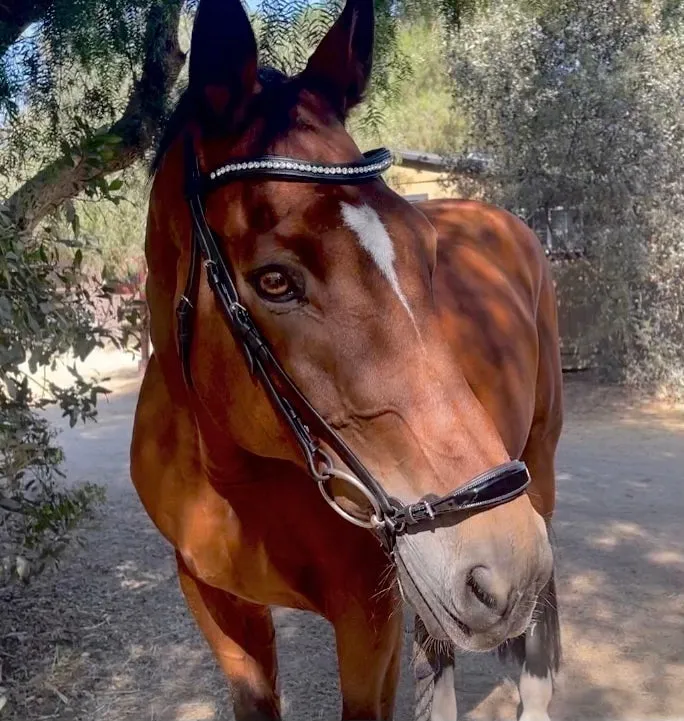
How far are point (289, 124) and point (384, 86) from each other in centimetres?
162

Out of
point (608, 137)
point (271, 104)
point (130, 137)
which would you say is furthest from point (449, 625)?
point (608, 137)

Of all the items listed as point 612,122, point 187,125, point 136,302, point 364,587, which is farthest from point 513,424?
point 612,122

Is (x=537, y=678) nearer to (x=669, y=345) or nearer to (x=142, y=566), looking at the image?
(x=142, y=566)

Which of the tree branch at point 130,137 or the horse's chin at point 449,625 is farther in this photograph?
the tree branch at point 130,137

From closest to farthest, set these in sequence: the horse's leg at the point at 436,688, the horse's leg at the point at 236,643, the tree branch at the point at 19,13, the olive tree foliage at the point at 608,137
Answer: the horse's leg at the point at 236,643
the horse's leg at the point at 436,688
the tree branch at the point at 19,13
the olive tree foliage at the point at 608,137

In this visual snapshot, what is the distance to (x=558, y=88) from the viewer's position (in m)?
9.25

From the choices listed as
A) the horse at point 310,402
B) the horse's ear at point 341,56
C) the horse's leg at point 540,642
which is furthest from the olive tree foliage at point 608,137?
the horse at point 310,402

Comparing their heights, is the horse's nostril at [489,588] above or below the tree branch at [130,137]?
below

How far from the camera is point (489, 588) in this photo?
48.7 inches

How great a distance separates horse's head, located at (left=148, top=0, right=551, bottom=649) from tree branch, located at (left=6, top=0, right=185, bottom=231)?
1257 mm

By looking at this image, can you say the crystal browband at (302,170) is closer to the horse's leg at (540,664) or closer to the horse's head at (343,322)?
the horse's head at (343,322)

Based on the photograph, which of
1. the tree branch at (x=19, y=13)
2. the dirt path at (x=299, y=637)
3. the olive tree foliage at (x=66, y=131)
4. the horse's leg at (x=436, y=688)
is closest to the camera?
the horse's leg at (x=436, y=688)

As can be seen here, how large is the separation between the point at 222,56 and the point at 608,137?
8559mm

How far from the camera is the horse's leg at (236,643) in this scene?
2.20 m
